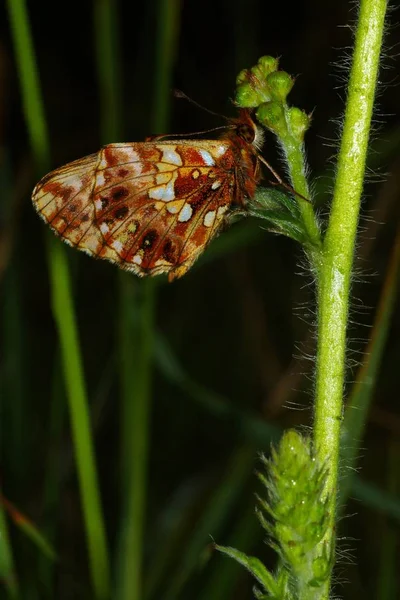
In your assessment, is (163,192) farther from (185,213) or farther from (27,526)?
(27,526)

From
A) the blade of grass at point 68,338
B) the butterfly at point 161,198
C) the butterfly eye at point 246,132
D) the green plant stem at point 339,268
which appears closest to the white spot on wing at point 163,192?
the butterfly at point 161,198

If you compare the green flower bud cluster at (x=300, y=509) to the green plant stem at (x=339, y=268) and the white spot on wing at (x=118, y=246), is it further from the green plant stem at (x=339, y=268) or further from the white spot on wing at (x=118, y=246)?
the white spot on wing at (x=118, y=246)

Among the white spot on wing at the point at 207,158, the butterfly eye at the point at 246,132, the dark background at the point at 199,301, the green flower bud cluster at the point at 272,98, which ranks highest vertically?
the green flower bud cluster at the point at 272,98

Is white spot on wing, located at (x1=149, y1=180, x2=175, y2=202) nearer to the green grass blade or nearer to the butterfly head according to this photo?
the butterfly head

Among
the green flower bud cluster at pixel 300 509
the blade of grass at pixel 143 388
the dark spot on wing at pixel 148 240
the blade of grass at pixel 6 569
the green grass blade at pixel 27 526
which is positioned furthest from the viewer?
the blade of grass at pixel 143 388

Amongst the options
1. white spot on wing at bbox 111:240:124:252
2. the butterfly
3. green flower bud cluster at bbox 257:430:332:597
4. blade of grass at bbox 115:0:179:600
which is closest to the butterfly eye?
the butterfly

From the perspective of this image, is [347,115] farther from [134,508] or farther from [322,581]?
[134,508]

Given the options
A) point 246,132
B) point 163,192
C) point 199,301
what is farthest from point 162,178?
point 199,301

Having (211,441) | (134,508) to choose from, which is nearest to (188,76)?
(211,441)
